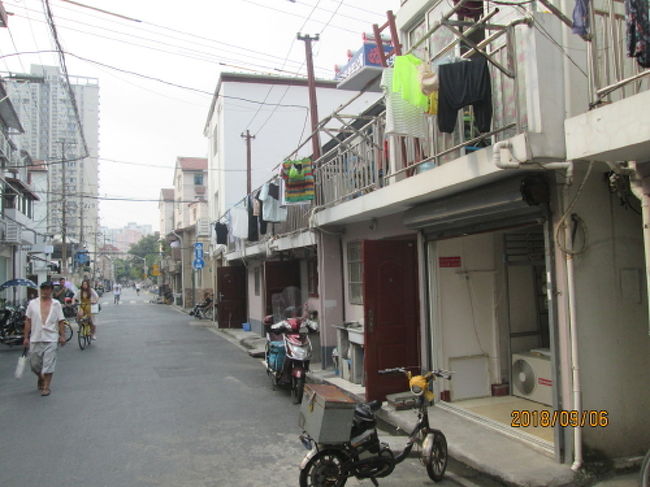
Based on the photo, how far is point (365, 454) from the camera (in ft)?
15.3

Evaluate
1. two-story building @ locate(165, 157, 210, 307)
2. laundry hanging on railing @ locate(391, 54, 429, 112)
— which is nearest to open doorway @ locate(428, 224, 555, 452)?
laundry hanging on railing @ locate(391, 54, 429, 112)

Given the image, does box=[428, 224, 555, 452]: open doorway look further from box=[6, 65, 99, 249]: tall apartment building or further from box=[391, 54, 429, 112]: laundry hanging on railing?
box=[6, 65, 99, 249]: tall apartment building

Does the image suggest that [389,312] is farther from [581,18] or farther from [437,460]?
[581,18]

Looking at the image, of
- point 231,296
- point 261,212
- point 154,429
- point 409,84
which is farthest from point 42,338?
point 231,296

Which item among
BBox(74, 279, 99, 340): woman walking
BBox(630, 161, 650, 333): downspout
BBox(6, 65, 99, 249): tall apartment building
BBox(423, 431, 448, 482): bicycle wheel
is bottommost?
BBox(423, 431, 448, 482): bicycle wheel

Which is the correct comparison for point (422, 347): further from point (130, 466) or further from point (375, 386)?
point (130, 466)

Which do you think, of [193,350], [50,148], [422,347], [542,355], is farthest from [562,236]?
[50,148]

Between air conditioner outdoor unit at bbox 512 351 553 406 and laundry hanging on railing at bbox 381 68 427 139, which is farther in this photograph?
air conditioner outdoor unit at bbox 512 351 553 406

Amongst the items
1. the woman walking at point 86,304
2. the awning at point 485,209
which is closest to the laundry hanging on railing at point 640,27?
the awning at point 485,209

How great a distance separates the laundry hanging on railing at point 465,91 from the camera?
5.16 meters

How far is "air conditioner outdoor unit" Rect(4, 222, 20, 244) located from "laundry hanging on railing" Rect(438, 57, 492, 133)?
2173 cm

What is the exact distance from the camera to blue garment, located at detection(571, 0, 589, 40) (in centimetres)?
403

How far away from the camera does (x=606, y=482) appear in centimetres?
465

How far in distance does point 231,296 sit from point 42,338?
457 inches
